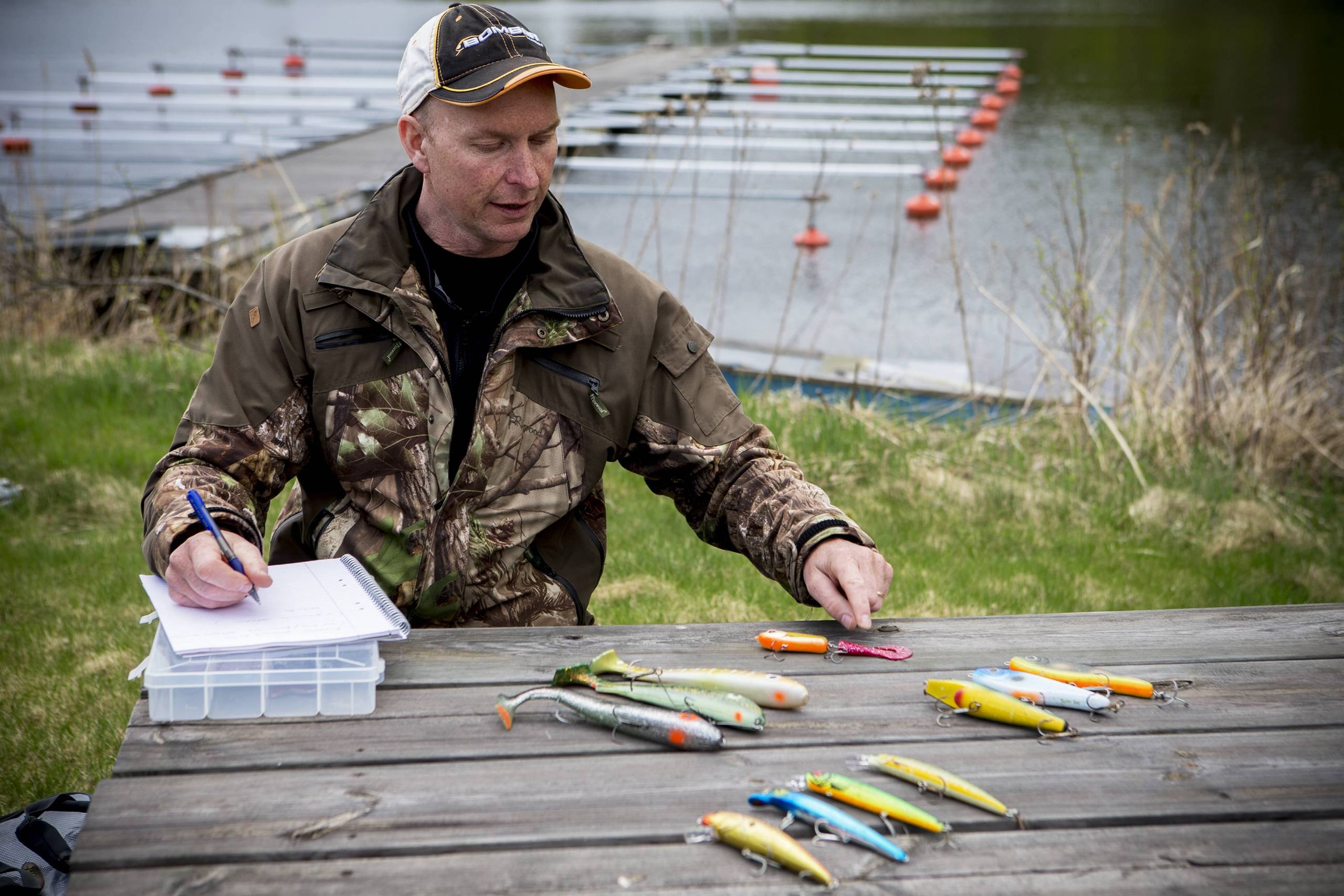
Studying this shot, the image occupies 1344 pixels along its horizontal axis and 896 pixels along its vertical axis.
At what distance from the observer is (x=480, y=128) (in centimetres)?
239

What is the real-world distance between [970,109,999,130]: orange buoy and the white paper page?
14.3m

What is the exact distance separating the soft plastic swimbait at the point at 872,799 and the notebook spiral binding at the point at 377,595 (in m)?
0.67

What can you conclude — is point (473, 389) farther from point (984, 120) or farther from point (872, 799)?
point (984, 120)

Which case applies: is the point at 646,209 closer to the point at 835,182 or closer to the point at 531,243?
the point at 835,182

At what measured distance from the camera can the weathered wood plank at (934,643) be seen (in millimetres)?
1980

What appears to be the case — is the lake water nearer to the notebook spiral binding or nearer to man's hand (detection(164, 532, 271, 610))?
the notebook spiral binding

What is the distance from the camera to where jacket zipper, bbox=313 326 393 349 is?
2.40 meters

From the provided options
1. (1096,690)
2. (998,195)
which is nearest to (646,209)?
(998,195)

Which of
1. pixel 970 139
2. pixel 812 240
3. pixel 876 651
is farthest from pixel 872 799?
pixel 970 139

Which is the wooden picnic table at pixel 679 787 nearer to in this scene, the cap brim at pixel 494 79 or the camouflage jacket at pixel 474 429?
the camouflage jacket at pixel 474 429

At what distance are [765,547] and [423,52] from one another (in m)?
1.15

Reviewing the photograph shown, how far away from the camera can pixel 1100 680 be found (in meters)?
1.93

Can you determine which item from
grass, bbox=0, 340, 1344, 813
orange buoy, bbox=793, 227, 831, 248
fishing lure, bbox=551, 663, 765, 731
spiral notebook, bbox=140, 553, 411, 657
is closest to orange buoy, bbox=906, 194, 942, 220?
orange buoy, bbox=793, 227, 831, 248

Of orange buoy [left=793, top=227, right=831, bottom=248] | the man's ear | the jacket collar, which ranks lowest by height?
the jacket collar
